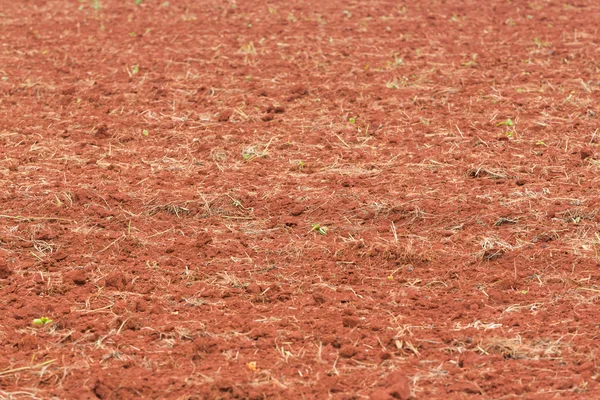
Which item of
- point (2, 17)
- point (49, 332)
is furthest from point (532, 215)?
point (2, 17)

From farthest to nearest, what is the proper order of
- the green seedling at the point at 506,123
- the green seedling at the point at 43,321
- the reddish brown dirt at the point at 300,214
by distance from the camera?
the green seedling at the point at 506,123 → the green seedling at the point at 43,321 → the reddish brown dirt at the point at 300,214

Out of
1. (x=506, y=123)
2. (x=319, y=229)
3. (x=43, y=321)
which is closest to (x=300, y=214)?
(x=319, y=229)

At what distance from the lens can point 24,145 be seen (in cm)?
663

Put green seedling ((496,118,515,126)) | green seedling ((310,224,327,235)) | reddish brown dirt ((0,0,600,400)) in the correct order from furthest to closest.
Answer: green seedling ((496,118,515,126)) → green seedling ((310,224,327,235)) → reddish brown dirt ((0,0,600,400))

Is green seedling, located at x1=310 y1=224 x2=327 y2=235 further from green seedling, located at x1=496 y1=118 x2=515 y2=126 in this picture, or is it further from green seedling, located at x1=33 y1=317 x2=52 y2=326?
green seedling, located at x1=496 y1=118 x2=515 y2=126

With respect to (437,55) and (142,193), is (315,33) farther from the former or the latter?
(142,193)

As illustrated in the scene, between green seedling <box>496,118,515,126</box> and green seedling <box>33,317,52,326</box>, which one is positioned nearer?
green seedling <box>33,317,52,326</box>

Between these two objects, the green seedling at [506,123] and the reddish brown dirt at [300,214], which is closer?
the reddish brown dirt at [300,214]

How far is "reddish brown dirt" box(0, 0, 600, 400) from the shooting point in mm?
4023

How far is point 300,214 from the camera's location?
5551 millimetres

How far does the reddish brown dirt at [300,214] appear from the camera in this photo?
4023 mm

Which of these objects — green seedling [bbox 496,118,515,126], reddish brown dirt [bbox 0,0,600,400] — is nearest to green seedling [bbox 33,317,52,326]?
reddish brown dirt [bbox 0,0,600,400]

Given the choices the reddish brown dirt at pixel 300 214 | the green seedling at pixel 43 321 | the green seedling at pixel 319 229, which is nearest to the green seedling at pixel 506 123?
the reddish brown dirt at pixel 300 214

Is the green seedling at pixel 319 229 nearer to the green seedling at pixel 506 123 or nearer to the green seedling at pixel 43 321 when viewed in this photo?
the green seedling at pixel 43 321
